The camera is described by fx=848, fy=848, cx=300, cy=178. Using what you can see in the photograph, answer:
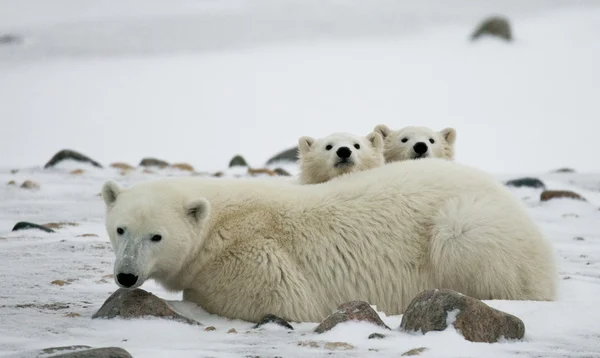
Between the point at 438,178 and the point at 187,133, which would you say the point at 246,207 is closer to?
the point at 438,178

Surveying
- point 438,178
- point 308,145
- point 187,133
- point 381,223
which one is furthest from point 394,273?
point 187,133

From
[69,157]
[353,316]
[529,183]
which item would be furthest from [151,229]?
[69,157]

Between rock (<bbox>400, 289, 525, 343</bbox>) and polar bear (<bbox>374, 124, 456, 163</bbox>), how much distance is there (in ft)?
10.0

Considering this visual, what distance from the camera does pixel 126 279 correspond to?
168 inches

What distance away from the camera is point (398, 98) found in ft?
81.5

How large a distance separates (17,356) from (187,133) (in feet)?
56.6

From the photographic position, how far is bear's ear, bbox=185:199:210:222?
14.9 feet

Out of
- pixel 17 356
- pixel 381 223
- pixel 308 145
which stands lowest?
pixel 17 356

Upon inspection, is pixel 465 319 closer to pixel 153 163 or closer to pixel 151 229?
pixel 151 229

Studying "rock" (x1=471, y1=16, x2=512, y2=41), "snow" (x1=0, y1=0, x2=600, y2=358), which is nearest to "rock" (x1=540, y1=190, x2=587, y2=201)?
"snow" (x1=0, y1=0, x2=600, y2=358)

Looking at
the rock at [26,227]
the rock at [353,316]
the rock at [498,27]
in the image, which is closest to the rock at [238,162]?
the rock at [26,227]

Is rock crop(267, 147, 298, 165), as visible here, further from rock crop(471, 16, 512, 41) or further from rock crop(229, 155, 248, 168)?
rock crop(471, 16, 512, 41)

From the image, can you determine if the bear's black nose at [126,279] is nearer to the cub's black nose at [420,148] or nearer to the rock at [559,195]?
the cub's black nose at [420,148]

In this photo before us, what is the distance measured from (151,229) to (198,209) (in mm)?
280
